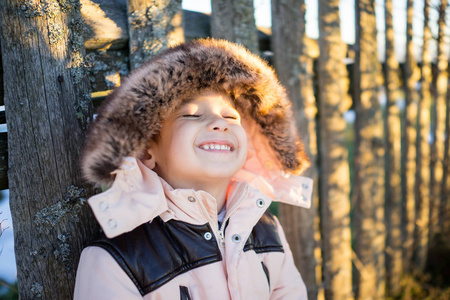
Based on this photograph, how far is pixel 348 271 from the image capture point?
3006mm

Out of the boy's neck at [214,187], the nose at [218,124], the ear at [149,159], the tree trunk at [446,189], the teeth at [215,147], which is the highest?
the nose at [218,124]

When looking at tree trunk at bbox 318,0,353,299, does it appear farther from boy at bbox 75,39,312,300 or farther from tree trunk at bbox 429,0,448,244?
tree trunk at bbox 429,0,448,244

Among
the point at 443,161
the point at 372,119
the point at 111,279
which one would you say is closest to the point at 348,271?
the point at 372,119

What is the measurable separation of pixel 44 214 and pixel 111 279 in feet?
1.44

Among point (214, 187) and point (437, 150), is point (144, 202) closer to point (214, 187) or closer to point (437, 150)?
point (214, 187)

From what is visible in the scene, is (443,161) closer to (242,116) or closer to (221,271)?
(242,116)

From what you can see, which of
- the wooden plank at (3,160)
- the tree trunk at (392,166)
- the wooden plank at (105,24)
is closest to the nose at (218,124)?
the wooden plank at (105,24)

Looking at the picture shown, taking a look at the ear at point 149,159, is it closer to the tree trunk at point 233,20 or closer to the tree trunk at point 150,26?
the tree trunk at point 150,26

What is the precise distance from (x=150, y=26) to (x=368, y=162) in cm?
217

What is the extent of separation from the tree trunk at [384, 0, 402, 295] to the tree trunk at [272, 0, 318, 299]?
3.36ft

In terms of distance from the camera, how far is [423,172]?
3.94 m

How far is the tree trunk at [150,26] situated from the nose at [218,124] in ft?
1.80

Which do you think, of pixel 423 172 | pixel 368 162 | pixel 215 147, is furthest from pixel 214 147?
pixel 423 172

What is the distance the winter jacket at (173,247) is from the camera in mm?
1470
